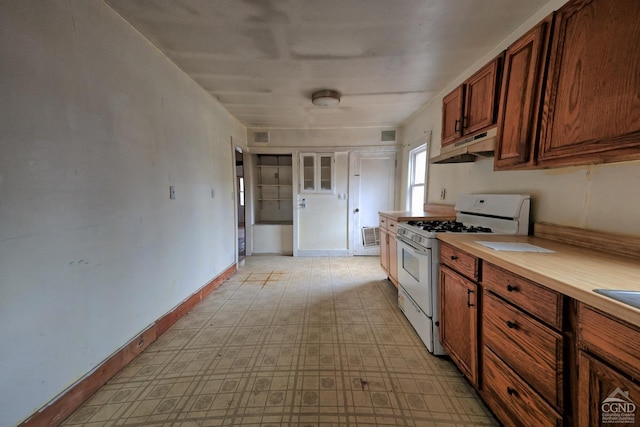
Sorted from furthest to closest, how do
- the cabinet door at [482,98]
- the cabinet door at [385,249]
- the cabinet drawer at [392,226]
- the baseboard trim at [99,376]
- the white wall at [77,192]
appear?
the cabinet door at [385,249]
the cabinet drawer at [392,226]
the cabinet door at [482,98]
the baseboard trim at [99,376]
the white wall at [77,192]

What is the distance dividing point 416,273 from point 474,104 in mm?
1431

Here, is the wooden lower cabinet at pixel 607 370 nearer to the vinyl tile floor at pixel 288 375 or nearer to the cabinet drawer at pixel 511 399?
the cabinet drawer at pixel 511 399

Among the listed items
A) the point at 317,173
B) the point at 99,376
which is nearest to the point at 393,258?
the point at 317,173

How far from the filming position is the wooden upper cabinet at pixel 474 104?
1.65m

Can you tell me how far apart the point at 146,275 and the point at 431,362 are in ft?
7.38

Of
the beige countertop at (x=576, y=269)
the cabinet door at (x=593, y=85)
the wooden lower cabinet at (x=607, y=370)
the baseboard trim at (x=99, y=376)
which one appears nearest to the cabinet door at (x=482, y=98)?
the cabinet door at (x=593, y=85)

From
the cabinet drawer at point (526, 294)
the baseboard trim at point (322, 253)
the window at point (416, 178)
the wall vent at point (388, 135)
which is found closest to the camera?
the cabinet drawer at point (526, 294)

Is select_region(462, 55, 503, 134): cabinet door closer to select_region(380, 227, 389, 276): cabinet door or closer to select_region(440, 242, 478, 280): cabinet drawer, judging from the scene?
select_region(440, 242, 478, 280): cabinet drawer

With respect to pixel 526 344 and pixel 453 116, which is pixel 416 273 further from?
pixel 453 116

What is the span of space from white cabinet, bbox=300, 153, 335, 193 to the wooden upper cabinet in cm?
238

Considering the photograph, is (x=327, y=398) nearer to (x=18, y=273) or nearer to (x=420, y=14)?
(x=18, y=273)

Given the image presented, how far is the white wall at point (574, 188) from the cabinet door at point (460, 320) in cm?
74

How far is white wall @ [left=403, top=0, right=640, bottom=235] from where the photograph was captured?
45.5 inches

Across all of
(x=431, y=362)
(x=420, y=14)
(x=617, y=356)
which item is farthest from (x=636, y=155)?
(x=431, y=362)
